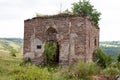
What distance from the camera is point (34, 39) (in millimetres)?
29953

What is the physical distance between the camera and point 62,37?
28.5m

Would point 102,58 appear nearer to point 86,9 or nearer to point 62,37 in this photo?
point 62,37

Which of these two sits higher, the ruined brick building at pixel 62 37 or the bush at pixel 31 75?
the ruined brick building at pixel 62 37

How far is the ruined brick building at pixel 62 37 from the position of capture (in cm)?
2772

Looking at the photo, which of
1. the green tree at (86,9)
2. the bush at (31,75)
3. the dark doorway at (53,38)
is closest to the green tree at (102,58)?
the dark doorway at (53,38)

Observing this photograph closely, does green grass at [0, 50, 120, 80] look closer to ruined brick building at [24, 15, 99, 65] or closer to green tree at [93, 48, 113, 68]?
ruined brick building at [24, 15, 99, 65]

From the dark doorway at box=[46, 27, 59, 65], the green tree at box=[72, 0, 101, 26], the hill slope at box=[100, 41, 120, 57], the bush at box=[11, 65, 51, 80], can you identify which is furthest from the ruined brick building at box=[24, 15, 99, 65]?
the hill slope at box=[100, 41, 120, 57]

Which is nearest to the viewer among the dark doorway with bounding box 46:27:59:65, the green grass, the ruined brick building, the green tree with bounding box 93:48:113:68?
the green grass

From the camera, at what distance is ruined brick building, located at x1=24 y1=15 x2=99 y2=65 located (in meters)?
27.7

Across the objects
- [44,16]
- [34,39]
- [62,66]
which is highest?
[44,16]

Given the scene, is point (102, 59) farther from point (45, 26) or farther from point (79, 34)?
point (45, 26)

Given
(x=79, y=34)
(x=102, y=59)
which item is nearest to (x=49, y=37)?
(x=79, y=34)

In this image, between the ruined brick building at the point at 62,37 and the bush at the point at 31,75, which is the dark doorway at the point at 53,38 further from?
the bush at the point at 31,75

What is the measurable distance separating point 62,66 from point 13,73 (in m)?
8.61
